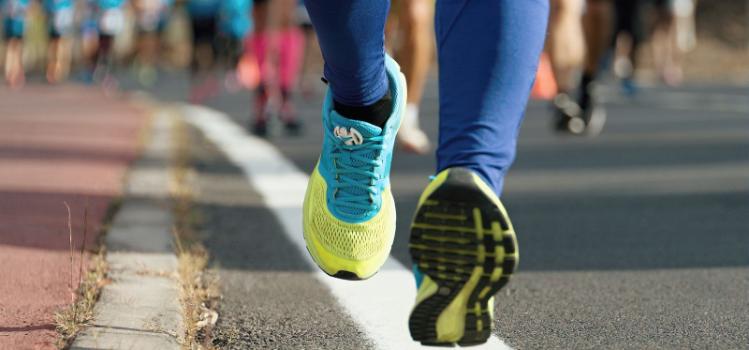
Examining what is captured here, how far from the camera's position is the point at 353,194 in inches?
97.3

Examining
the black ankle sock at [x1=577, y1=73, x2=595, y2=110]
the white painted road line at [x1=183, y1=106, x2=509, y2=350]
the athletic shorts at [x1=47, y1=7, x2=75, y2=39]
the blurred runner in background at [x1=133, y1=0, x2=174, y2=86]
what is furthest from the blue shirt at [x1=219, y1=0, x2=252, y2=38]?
the black ankle sock at [x1=577, y1=73, x2=595, y2=110]

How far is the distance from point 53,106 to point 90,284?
9.95 meters

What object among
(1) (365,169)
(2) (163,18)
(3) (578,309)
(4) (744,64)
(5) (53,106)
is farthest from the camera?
(2) (163,18)

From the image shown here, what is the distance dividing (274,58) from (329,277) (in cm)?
551

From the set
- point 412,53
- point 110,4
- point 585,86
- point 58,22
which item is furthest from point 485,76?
point 58,22

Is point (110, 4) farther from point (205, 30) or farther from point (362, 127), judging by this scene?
point (362, 127)

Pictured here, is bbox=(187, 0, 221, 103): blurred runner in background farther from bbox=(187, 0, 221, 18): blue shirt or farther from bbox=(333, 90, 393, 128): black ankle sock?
bbox=(333, 90, 393, 128): black ankle sock

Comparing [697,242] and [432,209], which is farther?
[697,242]

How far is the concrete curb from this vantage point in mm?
2518

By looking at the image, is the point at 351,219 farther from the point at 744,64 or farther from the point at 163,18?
the point at 163,18

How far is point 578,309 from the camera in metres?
2.95

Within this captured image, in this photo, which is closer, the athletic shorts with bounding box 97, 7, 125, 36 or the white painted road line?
the white painted road line

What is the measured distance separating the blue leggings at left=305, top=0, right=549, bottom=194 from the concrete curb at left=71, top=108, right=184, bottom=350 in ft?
2.04

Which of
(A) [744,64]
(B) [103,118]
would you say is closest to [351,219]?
(B) [103,118]
